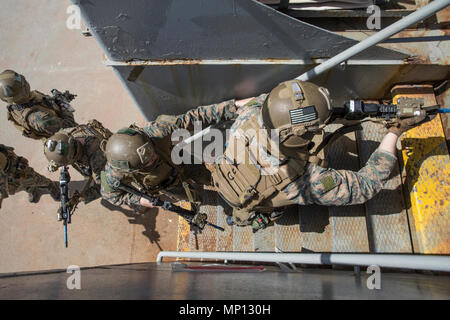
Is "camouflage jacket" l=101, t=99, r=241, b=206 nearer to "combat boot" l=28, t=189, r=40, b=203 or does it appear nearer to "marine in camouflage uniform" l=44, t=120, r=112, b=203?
"marine in camouflage uniform" l=44, t=120, r=112, b=203

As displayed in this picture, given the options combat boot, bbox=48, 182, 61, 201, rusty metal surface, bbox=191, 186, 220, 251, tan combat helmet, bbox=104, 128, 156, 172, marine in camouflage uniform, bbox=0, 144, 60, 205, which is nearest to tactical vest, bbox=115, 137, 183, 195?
tan combat helmet, bbox=104, 128, 156, 172

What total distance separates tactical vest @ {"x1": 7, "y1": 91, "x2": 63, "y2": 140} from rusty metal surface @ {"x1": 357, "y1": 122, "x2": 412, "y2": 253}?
4187mm

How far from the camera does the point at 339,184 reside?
8.02ft

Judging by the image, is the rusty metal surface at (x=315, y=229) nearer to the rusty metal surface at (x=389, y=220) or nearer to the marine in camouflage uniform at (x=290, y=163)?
the rusty metal surface at (x=389, y=220)

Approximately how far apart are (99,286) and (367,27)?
127 inches

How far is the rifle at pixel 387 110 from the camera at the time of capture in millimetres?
2402

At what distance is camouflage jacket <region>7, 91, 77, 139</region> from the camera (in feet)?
13.0

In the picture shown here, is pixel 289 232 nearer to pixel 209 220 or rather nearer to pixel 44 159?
pixel 209 220

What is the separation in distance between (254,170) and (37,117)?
3.13 meters

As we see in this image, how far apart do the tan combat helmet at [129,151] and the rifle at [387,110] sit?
A: 176cm

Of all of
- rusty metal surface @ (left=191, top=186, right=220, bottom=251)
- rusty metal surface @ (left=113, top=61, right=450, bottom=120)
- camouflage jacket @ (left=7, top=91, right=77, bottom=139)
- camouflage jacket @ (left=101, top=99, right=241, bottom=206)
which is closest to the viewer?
rusty metal surface @ (left=113, top=61, right=450, bottom=120)

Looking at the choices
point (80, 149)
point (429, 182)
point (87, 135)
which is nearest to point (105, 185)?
point (80, 149)

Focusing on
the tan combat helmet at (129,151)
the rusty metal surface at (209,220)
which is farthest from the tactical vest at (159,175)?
the rusty metal surface at (209,220)
